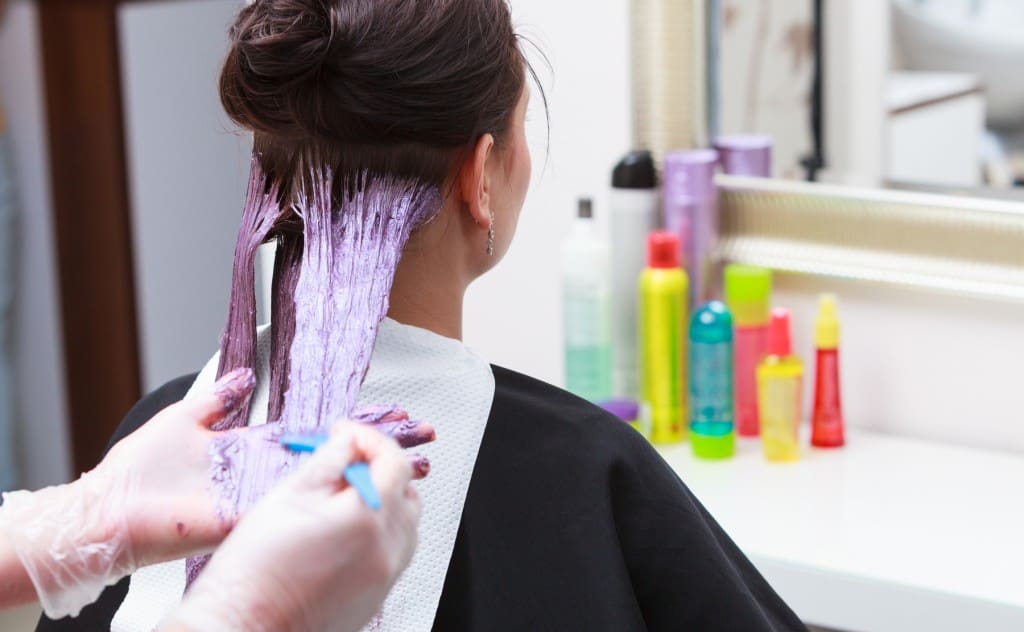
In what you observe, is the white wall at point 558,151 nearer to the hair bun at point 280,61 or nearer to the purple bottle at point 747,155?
the purple bottle at point 747,155

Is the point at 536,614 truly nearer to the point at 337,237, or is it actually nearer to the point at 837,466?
the point at 337,237

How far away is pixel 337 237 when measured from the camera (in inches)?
39.9

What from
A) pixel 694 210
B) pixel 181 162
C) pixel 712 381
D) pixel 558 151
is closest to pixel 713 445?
pixel 712 381

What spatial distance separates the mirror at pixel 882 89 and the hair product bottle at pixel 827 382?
0.69ft

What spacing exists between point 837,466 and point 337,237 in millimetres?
830

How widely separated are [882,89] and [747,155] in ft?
0.63

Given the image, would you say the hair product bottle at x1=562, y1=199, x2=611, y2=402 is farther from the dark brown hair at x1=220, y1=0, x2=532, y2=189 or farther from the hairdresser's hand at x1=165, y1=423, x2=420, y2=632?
the hairdresser's hand at x1=165, y1=423, x2=420, y2=632

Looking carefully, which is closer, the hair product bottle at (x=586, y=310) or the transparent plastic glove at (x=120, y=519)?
the transparent plastic glove at (x=120, y=519)

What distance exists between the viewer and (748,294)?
1.66 meters

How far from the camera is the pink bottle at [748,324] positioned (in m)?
1.66

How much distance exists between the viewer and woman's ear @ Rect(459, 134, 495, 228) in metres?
1.05

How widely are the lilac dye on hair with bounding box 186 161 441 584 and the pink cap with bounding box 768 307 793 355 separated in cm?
69

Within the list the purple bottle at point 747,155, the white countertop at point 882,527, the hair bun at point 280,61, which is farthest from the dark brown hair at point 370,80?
the purple bottle at point 747,155

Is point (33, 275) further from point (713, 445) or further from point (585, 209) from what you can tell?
point (713, 445)
